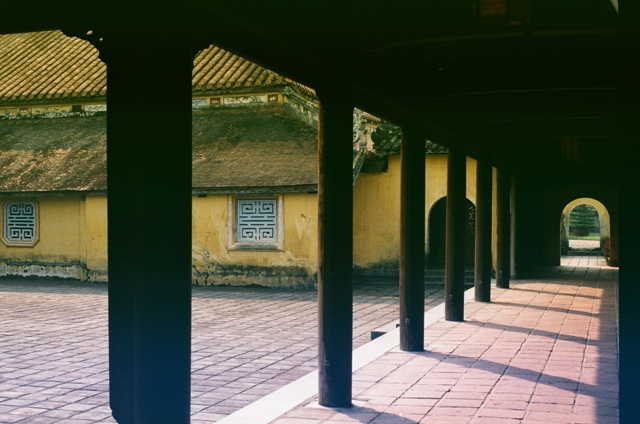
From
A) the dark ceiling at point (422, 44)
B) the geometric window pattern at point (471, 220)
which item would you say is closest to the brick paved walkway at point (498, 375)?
the dark ceiling at point (422, 44)

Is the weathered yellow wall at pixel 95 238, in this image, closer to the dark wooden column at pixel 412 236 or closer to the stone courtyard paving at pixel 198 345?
the stone courtyard paving at pixel 198 345

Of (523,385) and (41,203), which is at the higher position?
(41,203)

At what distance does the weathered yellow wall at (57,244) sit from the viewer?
1892 cm

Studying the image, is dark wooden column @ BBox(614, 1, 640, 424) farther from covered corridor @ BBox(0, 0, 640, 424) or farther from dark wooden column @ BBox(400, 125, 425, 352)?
dark wooden column @ BBox(400, 125, 425, 352)

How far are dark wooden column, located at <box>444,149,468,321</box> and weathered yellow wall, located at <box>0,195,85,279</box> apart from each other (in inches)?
437

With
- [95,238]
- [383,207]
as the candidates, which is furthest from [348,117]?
[95,238]

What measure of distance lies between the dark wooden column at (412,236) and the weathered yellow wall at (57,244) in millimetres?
12459

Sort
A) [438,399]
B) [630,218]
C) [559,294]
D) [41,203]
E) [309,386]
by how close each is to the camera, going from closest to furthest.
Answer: [630,218], [438,399], [309,386], [559,294], [41,203]

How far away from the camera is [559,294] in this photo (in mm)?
14391

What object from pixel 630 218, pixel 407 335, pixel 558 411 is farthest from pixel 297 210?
pixel 630 218

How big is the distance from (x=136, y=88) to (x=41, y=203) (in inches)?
679

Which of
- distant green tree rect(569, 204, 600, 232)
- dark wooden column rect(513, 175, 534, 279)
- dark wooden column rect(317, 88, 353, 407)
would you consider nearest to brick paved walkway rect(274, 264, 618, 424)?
dark wooden column rect(317, 88, 353, 407)

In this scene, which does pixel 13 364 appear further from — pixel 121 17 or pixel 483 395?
pixel 121 17

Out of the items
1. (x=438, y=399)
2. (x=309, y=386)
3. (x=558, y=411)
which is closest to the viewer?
(x=558, y=411)
